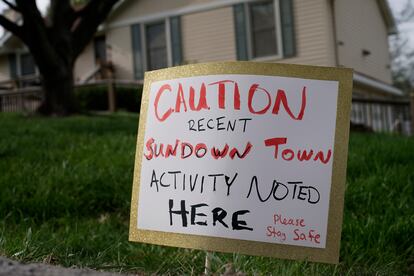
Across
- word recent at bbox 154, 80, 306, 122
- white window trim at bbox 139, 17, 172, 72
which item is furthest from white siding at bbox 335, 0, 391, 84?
word recent at bbox 154, 80, 306, 122

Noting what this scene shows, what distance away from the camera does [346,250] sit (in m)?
2.81

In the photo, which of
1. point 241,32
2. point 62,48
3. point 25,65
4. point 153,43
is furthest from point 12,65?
point 62,48

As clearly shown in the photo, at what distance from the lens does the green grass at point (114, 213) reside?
2355 mm

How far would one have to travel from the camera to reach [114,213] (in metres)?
3.80

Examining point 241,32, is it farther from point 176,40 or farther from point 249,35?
point 176,40

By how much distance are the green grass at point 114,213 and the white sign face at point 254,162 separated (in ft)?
0.64

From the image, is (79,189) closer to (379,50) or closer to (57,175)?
(57,175)

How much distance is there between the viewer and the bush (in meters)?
15.6

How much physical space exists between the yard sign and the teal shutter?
14.2m

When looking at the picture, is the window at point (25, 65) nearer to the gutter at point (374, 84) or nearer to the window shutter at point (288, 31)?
the window shutter at point (288, 31)

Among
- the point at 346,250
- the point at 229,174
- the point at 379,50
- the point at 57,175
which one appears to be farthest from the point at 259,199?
the point at 379,50

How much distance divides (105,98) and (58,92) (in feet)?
16.0

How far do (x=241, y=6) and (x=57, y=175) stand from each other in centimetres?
1179

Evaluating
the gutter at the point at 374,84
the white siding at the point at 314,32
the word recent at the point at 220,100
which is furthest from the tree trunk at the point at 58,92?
the word recent at the point at 220,100
